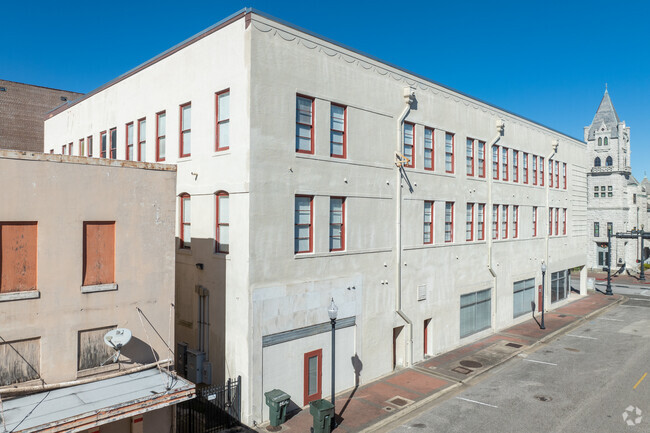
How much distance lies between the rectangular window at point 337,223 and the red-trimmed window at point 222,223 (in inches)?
160

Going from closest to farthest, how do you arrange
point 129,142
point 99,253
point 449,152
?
point 99,253 → point 129,142 → point 449,152

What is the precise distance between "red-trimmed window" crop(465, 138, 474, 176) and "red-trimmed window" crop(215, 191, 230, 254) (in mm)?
15096

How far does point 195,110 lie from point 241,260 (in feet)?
21.7

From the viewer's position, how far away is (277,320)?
51.9 feet

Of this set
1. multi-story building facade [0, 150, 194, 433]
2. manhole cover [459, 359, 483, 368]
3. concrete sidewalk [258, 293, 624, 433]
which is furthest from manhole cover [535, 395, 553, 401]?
multi-story building facade [0, 150, 194, 433]

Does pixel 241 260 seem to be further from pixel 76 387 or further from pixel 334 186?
pixel 76 387

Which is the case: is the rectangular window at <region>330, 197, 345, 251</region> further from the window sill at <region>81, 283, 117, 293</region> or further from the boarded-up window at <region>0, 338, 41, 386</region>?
the boarded-up window at <region>0, 338, 41, 386</region>

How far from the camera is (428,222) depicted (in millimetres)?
23172

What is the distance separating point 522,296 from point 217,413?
2327 centimetres

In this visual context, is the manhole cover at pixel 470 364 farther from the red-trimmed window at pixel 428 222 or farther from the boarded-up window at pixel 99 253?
the boarded-up window at pixel 99 253

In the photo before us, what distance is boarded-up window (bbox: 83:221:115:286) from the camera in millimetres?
11922

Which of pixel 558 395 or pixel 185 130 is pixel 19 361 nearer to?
pixel 185 130

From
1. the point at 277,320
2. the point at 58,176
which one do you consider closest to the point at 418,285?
the point at 277,320

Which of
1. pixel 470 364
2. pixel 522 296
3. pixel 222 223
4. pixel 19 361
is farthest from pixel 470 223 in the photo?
pixel 19 361
